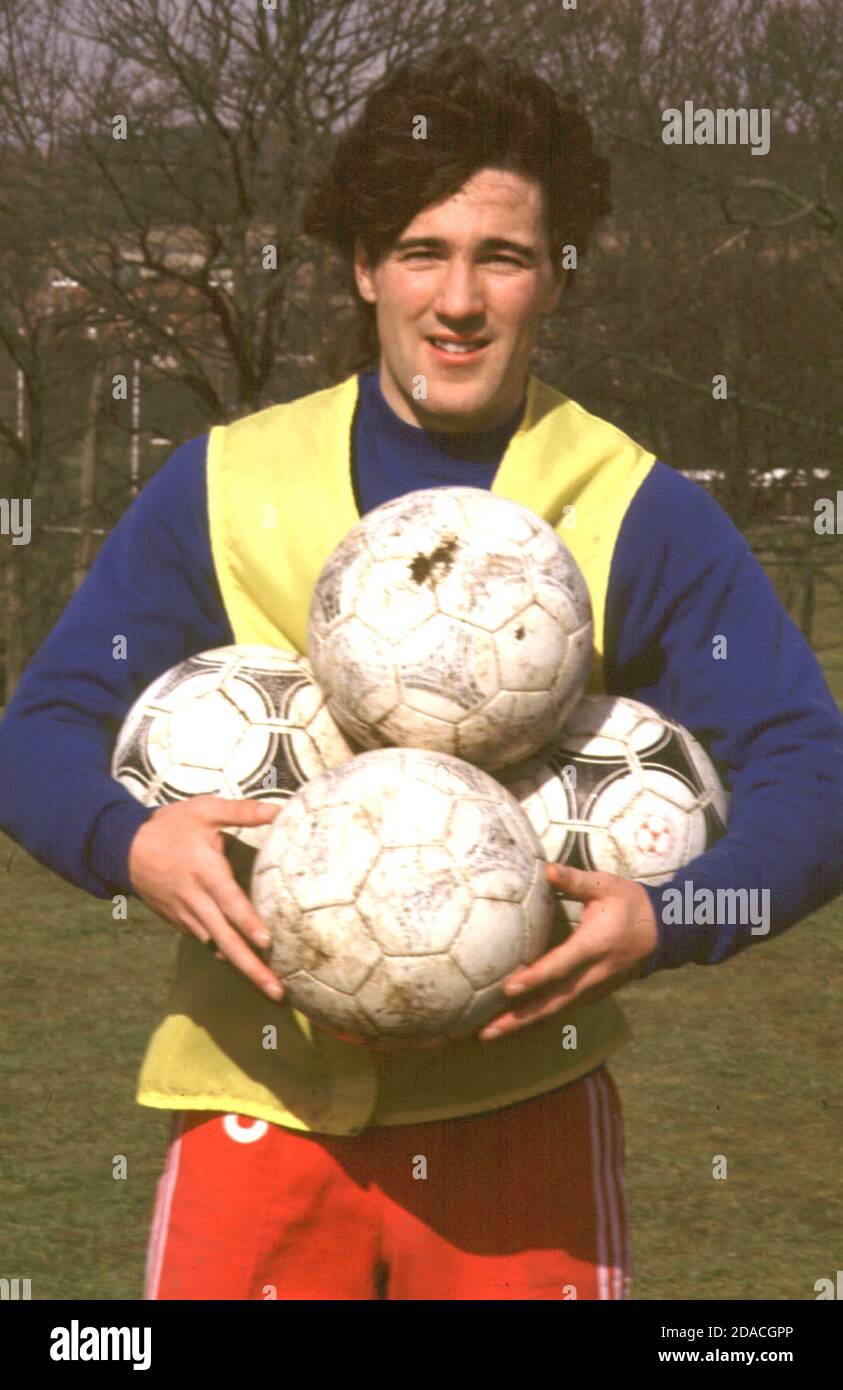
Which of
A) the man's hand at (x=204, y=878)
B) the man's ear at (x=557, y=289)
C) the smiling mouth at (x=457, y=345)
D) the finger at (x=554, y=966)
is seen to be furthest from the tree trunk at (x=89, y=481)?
the finger at (x=554, y=966)

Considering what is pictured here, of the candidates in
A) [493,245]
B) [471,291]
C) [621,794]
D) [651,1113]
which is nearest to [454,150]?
[493,245]

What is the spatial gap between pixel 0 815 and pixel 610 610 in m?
1.07

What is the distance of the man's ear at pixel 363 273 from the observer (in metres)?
3.72

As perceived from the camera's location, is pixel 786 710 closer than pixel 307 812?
No

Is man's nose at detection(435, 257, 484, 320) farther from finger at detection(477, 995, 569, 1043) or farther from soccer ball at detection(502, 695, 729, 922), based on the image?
finger at detection(477, 995, 569, 1043)

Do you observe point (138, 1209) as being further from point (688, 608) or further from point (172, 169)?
point (172, 169)

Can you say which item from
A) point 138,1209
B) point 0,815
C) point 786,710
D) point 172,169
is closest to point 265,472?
point 0,815

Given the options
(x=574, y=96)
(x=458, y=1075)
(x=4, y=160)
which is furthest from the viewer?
(x=4, y=160)

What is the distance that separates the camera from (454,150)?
11.5 feet

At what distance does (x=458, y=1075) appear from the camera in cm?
338

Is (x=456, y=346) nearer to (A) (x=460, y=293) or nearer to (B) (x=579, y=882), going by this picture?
(A) (x=460, y=293)

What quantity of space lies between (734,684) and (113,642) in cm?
105

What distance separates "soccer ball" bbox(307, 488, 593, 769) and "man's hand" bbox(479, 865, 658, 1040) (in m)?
0.25

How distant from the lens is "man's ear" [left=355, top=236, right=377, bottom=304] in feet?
12.2
